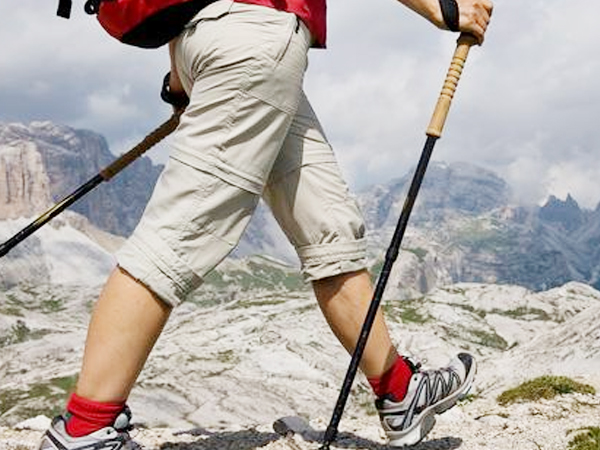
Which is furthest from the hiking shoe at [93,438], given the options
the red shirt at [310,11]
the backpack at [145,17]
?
the red shirt at [310,11]

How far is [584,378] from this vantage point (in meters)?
14.4

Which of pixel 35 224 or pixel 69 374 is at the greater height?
pixel 35 224

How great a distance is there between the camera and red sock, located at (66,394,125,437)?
16.6ft

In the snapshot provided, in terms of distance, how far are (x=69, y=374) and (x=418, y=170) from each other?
193517 millimetres

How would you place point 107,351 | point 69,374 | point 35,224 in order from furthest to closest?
point 69,374, point 35,224, point 107,351

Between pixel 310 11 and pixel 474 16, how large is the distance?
1.33m

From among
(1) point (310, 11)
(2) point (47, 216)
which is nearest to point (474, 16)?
(1) point (310, 11)

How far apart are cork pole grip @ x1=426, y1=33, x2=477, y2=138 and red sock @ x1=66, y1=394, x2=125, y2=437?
3.29 meters

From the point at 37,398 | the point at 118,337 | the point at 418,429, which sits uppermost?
the point at 118,337

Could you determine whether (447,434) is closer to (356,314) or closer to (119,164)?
(356,314)

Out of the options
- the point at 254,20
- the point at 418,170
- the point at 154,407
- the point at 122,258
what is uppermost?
the point at 254,20

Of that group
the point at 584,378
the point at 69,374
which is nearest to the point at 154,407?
the point at 69,374

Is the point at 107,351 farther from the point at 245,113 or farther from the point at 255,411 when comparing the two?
the point at 255,411

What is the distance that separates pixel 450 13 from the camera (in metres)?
5.56
